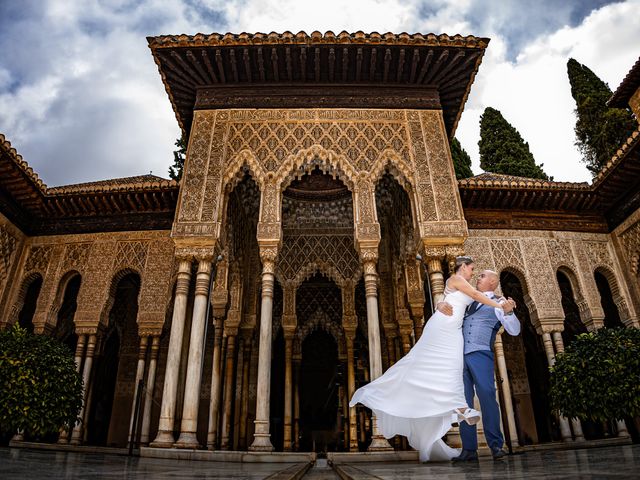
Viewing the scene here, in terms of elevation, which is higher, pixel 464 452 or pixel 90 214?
pixel 90 214

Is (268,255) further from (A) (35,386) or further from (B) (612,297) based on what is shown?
(B) (612,297)

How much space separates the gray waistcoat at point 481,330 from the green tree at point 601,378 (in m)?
4.75

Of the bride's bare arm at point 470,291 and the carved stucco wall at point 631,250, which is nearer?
the bride's bare arm at point 470,291

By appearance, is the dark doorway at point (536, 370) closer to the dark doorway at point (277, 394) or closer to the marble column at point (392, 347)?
the marble column at point (392, 347)

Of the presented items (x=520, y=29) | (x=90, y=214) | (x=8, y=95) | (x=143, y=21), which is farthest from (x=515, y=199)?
(x=8, y=95)

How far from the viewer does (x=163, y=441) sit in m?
6.05

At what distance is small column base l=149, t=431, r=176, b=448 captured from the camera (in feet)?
19.6

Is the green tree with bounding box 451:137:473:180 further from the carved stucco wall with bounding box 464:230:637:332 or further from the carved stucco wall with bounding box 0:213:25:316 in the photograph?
the carved stucco wall with bounding box 0:213:25:316

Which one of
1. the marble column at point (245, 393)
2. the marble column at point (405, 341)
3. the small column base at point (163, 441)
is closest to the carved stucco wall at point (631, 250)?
the marble column at point (405, 341)

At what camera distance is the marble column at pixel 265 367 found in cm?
608

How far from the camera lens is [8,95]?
9.95 metres

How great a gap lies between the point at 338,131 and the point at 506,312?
18.4 ft

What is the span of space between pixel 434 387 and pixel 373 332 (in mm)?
3468

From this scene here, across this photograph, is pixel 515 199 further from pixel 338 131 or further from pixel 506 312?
pixel 506 312
